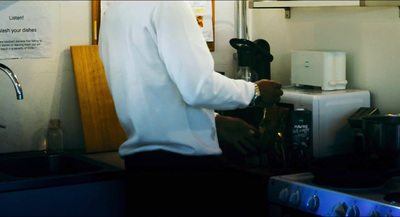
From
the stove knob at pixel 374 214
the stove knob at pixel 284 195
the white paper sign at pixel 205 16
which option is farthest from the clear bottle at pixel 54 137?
the stove knob at pixel 374 214

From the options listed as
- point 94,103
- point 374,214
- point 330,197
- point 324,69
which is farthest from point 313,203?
point 94,103

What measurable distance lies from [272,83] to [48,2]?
1.16m

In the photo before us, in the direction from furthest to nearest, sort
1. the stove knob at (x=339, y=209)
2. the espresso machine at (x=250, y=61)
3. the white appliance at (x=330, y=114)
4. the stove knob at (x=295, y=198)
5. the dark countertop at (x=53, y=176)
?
the espresso machine at (x=250, y=61)
the white appliance at (x=330, y=114)
the dark countertop at (x=53, y=176)
the stove knob at (x=295, y=198)
the stove knob at (x=339, y=209)

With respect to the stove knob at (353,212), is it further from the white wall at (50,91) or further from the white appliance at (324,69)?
the white wall at (50,91)

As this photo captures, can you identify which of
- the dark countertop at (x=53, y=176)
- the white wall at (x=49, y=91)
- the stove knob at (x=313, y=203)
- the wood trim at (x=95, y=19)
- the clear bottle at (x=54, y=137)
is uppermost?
the wood trim at (x=95, y=19)

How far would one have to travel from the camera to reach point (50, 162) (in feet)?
9.36

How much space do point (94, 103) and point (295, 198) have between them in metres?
1.16

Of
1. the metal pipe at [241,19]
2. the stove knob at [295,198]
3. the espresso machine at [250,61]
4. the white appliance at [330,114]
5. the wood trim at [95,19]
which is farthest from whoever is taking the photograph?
the metal pipe at [241,19]

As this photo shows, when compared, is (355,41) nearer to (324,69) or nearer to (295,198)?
(324,69)

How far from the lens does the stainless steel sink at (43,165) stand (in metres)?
2.74

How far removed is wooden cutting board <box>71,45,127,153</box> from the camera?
115 inches

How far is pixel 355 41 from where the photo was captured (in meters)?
2.79

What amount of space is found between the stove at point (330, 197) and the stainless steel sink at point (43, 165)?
2.80 feet

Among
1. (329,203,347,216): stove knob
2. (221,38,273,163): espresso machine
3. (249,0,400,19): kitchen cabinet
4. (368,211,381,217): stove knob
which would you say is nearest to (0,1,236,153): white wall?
(221,38,273,163): espresso machine
